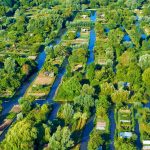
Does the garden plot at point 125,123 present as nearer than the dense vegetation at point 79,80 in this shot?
No

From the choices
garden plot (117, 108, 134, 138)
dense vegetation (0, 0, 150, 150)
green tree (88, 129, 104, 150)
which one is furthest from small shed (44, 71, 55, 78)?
green tree (88, 129, 104, 150)

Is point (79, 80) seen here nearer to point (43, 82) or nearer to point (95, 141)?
point (43, 82)

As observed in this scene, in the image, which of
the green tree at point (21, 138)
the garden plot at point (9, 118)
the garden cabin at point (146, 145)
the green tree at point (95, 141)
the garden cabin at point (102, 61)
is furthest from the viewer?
the garden cabin at point (102, 61)

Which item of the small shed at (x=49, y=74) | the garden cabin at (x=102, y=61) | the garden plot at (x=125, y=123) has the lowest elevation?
the garden plot at (x=125, y=123)

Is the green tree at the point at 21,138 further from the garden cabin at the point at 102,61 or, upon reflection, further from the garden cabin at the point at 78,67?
the garden cabin at the point at 102,61

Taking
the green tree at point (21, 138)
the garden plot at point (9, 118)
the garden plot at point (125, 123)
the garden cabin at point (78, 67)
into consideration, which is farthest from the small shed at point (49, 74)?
the green tree at point (21, 138)

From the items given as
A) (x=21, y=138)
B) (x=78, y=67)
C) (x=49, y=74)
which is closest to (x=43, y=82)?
(x=49, y=74)

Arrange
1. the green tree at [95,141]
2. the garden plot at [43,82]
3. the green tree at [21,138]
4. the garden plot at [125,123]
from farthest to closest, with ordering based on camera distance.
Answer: the garden plot at [43,82]
the garden plot at [125,123]
the green tree at [95,141]
the green tree at [21,138]

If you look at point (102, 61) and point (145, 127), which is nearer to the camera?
point (145, 127)

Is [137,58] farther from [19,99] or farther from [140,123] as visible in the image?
[19,99]

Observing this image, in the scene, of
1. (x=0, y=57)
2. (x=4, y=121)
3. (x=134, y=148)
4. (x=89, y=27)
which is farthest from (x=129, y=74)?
(x=89, y=27)

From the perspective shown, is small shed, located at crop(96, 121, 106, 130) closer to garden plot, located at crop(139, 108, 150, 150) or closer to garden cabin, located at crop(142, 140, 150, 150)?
garden plot, located at crop(139, 108, 150, 150)
